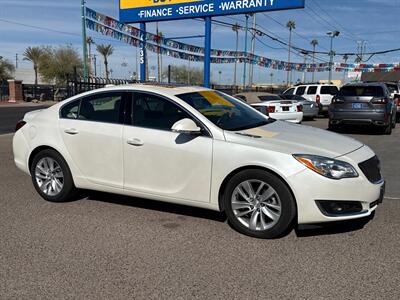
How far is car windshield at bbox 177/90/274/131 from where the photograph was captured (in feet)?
15.4

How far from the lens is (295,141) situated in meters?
4.31

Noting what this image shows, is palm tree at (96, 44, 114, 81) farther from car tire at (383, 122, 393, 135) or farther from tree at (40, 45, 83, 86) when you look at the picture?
car tire at (383, 122, 393, 135)

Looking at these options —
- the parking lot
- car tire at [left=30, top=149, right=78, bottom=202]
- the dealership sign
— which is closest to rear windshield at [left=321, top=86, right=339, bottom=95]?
the dealership sign

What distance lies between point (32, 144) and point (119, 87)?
151 centimetres

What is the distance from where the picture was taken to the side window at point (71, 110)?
5387 mm

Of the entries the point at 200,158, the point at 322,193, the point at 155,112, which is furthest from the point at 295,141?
the point at 155,112

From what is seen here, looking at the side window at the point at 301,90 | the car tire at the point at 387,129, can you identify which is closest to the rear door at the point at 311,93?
the side window at the point at 301,90

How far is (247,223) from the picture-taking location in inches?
169

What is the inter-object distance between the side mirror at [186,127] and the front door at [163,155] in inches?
3.8

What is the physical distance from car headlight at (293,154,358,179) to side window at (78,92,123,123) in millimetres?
2277

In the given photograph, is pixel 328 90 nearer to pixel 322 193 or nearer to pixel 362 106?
pixel 362 106

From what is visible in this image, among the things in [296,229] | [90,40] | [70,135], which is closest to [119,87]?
[70,135]

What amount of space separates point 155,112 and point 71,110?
4.23ft

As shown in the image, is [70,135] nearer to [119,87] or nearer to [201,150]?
[119,87]
